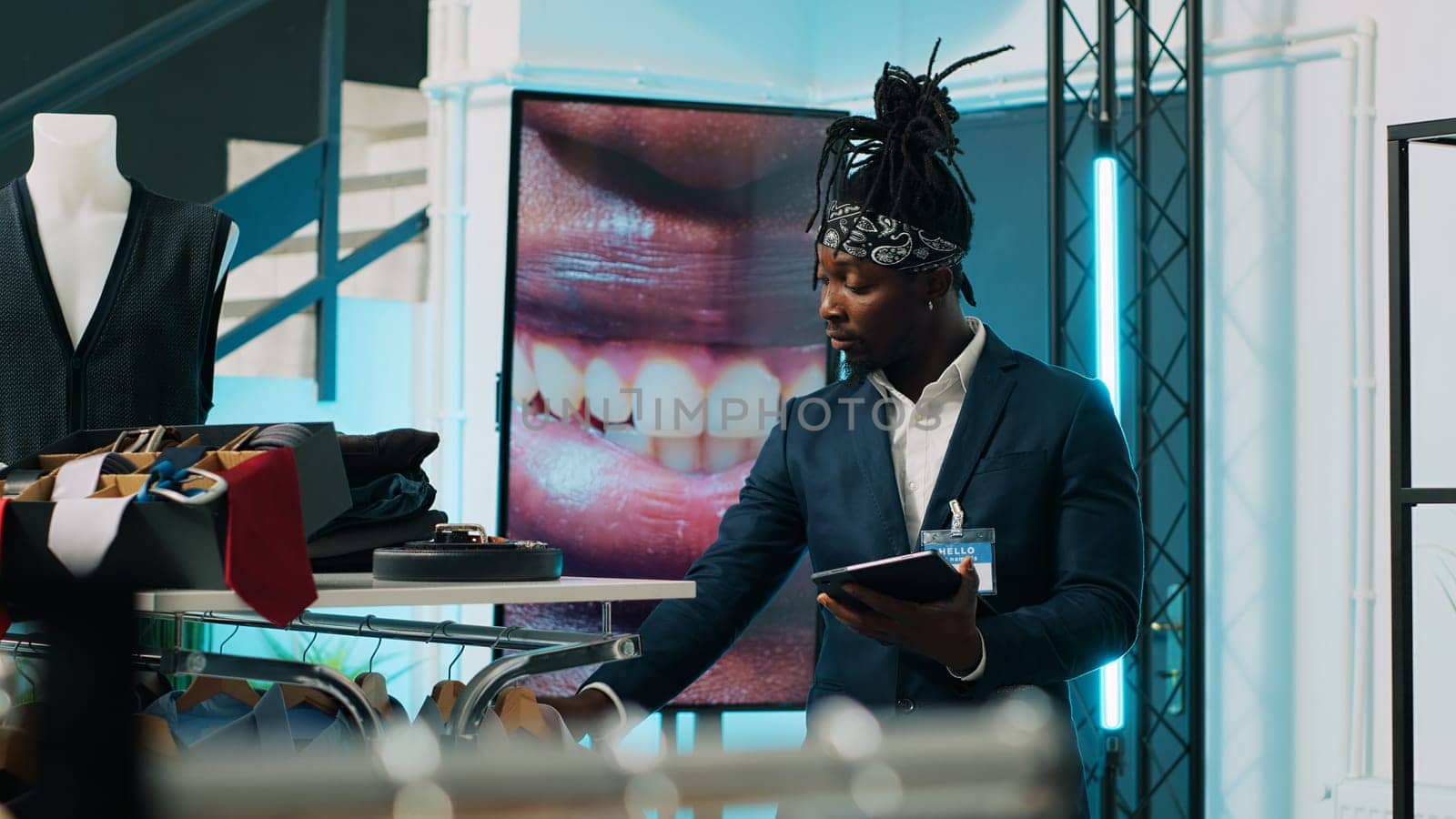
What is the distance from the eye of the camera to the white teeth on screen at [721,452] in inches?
189

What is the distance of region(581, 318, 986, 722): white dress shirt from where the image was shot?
210 cm

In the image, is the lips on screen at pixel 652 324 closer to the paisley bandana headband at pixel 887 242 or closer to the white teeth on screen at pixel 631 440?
the white teeth on screen at pixel 631 440

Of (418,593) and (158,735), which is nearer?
(418,593)

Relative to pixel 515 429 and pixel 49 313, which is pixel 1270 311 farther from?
pixel 49 313

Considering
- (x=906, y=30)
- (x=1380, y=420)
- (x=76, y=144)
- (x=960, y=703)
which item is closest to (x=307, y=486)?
(x=960, y=703)

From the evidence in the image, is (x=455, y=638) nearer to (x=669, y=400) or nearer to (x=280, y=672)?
(x=280, y=672)

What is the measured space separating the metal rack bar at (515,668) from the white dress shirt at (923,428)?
1.75 ft

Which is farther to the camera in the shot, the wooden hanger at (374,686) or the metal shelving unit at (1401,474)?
the metal shelving unit at (1401,474)

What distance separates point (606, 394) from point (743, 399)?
45cm

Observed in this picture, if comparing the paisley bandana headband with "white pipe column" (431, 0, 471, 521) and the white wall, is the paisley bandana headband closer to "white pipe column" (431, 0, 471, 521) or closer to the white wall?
the white wall

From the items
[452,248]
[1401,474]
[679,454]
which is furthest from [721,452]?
[1401,474]

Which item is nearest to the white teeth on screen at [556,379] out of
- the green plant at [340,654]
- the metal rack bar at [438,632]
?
the green plant at [340,654]

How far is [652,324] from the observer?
4750 millimetres

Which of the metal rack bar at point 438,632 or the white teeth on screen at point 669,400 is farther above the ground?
the white teeth on screen at point 669,400
